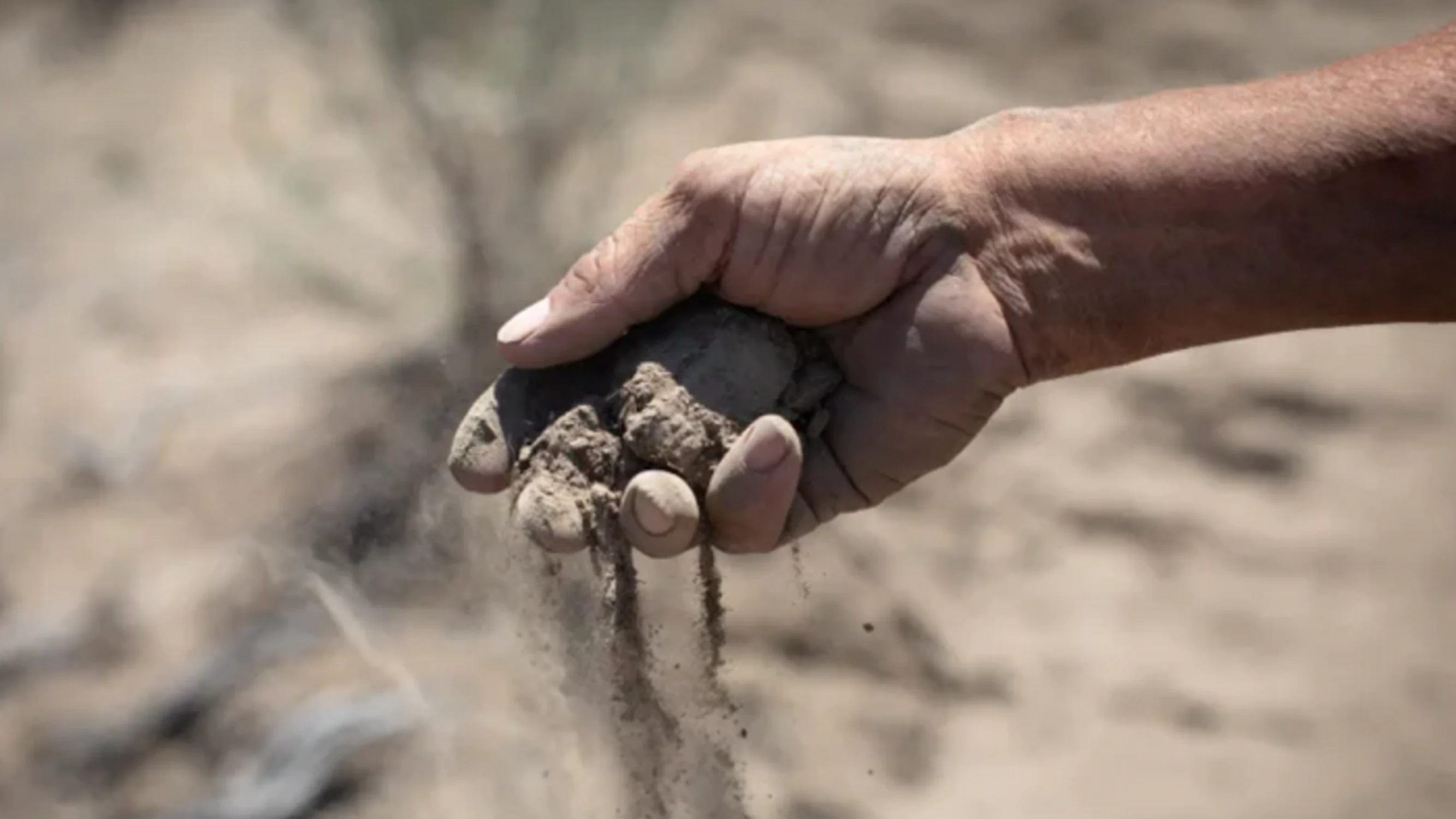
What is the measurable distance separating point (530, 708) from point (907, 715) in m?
0.57

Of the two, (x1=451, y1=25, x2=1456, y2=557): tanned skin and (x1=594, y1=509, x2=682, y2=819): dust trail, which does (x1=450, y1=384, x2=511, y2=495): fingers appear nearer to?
(x1=451, y1=25, x2=1456, y2=557): tanned skin

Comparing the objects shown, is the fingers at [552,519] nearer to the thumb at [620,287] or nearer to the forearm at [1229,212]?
the thumb at [620,287]

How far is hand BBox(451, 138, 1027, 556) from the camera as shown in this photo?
1.59 m

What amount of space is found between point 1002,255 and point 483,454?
2.22ft

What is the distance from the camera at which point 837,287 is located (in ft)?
5.36

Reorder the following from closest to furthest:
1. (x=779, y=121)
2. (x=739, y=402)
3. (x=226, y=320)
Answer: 1. (x=739, y=402)
2. (x=226, y=320)
3. (x=779, y=121)

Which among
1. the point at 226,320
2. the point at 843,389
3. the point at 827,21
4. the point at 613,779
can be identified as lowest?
the point at 613,779

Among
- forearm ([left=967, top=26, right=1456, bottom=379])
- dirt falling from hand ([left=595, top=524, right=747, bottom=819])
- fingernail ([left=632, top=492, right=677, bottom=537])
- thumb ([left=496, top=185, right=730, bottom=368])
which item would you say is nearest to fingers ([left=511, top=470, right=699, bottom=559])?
fingernail ([left=632, top=492, right=677, bottom=537])

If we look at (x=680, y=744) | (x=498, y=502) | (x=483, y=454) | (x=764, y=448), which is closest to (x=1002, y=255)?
(x=764, y=448)

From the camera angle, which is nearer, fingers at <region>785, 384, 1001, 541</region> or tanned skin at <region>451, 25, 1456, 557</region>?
tanned skin at <region>451, 25, 1456, 557</region>

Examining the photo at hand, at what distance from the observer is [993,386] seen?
1.66m

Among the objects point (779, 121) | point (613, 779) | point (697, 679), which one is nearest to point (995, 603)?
point (697, 679)

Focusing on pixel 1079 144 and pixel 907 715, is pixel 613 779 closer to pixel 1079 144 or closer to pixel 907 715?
pixel 907 715

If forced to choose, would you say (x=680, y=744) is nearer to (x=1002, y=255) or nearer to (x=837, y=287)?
(x=837, y=287)
